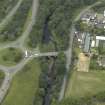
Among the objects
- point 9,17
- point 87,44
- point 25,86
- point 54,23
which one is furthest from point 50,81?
point 9,17

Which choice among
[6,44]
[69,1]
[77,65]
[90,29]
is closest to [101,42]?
[90,29]

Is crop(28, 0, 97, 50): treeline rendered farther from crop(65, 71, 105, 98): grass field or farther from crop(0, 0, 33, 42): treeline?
crop(65, 71, 105, 98): grass field

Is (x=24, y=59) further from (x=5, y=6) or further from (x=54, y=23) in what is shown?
(x=5, y=6)

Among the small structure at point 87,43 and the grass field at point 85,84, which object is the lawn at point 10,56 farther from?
the small structure at point 87,43

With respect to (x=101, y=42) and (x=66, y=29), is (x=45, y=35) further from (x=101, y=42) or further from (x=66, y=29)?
(x=101, y=42)

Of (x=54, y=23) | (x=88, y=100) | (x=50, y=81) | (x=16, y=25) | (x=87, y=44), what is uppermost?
(x=54, y=23)

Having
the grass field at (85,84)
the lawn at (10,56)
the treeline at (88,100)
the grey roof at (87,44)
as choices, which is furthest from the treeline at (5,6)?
the treeline at (88,100)
